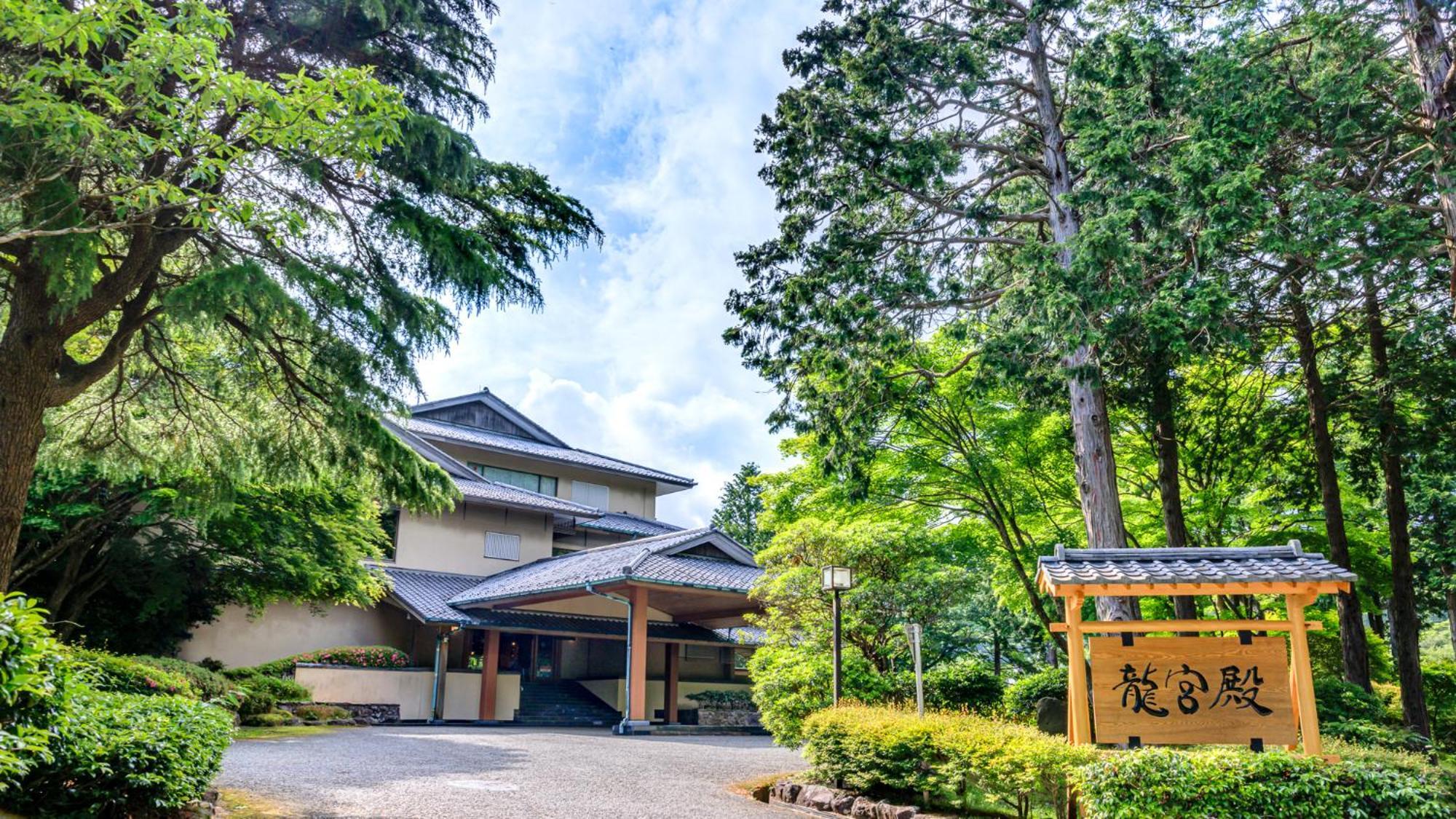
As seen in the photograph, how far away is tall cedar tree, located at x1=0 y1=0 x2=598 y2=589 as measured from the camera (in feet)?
19.8

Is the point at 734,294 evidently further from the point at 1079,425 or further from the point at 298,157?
the point at 298,157

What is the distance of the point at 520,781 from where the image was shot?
970cm

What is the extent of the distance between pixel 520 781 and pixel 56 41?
774cm

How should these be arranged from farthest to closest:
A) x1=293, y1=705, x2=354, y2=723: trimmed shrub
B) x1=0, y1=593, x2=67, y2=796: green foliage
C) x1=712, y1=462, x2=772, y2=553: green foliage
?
x1=712, y1=462, x2=772, y2=553: green foliage → x1=293, y1=705, x2=354, y2=723: trimmed shrub → x1=0, y1=593, x2=67, y2=796: green foliage

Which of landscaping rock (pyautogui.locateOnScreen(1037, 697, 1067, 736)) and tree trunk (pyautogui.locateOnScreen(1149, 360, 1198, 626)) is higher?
tree trunk (pyautogui.locateOnScreen(1149, 360, 1198, 626))

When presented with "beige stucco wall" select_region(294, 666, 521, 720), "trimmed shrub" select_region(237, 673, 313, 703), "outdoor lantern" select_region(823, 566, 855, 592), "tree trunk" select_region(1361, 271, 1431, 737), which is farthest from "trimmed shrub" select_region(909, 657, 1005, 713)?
"trimmed shrub" select_region(237, 673, 313, 703)

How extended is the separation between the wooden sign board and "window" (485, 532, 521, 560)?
63.3ft

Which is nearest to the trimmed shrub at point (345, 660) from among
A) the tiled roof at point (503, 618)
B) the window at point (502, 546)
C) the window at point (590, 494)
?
the tiled roof at point (503, 618)

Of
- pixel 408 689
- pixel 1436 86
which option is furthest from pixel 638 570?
pixel 1436 86

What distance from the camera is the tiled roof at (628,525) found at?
2739 cm

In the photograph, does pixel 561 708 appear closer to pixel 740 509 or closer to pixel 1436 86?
pixel 1436 86

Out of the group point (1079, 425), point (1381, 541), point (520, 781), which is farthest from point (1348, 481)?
point (520, 781)

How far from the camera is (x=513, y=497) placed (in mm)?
24266

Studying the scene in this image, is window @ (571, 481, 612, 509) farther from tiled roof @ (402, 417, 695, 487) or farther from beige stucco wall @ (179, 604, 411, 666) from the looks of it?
beige stucco wall @ (179, 604, 411, 666)
